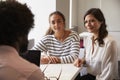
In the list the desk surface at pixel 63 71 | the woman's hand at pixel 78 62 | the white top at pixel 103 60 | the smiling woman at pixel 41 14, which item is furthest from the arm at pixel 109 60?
the smiling woman at pixel 41 14

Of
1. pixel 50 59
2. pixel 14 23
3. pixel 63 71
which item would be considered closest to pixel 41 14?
pixel 50 59

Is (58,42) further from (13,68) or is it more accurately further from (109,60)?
(13,68)

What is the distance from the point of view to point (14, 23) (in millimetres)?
1062

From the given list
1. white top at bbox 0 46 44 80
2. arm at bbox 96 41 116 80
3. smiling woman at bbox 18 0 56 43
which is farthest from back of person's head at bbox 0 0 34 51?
smiling woman at bbox 18 0 56 43

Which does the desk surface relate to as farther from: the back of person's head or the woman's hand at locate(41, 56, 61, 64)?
the back of person's head

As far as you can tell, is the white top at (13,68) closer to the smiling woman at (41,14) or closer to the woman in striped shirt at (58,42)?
the woman in striped shirt at (58,42)

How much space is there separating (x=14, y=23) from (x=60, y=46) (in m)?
1.79

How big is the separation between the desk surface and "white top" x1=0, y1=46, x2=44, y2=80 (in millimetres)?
903

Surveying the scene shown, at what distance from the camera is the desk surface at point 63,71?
2004mm

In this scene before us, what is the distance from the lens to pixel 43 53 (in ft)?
9.14

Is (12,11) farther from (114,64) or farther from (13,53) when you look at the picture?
(114,64)

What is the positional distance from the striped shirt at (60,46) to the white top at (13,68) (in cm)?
168

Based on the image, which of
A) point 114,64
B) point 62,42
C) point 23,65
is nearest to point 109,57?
point 114,64

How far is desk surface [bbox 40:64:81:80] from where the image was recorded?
200 centimetres
